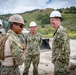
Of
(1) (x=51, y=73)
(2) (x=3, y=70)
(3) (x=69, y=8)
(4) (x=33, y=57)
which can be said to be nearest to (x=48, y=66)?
(1) (x=51, y=73)

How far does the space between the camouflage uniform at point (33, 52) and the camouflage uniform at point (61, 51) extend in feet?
9.40

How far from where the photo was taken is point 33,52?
777cm

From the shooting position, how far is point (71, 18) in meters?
65.0

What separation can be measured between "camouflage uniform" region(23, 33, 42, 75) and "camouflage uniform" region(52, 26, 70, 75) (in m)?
2.86

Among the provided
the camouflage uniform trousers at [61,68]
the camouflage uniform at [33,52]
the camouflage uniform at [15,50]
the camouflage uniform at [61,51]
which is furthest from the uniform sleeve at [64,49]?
the camouflage uniform at [33,52]

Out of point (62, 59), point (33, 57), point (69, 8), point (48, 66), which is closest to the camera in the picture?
point (62, 59)

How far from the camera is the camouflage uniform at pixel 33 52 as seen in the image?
773cm

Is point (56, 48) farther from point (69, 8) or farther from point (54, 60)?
point (69, 8)

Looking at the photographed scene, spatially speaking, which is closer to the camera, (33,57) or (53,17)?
(53,17)

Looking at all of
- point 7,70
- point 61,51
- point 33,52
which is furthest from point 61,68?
point 33,52

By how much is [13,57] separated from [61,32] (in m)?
1.31

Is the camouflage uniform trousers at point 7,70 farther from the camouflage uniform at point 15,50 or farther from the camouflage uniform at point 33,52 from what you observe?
the camouflage uniform at point 33,52

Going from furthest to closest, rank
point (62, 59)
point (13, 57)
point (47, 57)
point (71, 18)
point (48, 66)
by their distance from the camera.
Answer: point (71, 18) → point (47, 57) → point (48, 66) → point (62, 59) → point (13, 57)

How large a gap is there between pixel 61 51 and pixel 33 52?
314 centimetres
